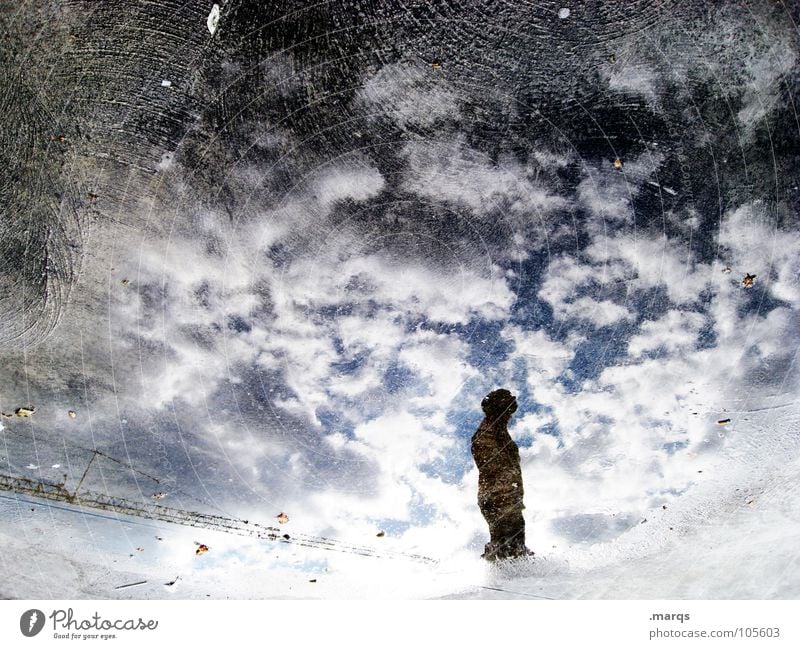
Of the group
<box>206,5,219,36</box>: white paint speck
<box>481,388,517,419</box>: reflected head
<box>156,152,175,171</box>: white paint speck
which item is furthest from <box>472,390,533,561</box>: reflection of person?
<box>206,5,219,36</box>: white paint speck

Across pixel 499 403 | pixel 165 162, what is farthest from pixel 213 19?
pixel 499 403

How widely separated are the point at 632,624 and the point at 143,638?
3381mm

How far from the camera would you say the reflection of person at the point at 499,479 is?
10.0ft

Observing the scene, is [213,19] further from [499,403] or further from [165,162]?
[499,403]

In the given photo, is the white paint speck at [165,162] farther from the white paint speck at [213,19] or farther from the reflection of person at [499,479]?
the reflection of person at [499,479]

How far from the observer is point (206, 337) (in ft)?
9.77

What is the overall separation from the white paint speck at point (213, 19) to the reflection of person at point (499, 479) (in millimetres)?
2913

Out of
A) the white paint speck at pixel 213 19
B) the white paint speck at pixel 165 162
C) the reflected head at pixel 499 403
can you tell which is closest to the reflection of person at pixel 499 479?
the reflected head at pixel 499 403

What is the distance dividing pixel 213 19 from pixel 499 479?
3513 mm

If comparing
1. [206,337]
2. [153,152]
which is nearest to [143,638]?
[206,337]

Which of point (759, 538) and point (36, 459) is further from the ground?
point (36, 459)

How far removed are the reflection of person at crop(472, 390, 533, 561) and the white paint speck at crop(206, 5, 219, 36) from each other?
9.56ft

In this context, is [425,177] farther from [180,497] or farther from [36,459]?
[36,459]

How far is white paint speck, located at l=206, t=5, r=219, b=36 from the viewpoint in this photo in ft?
8.44
